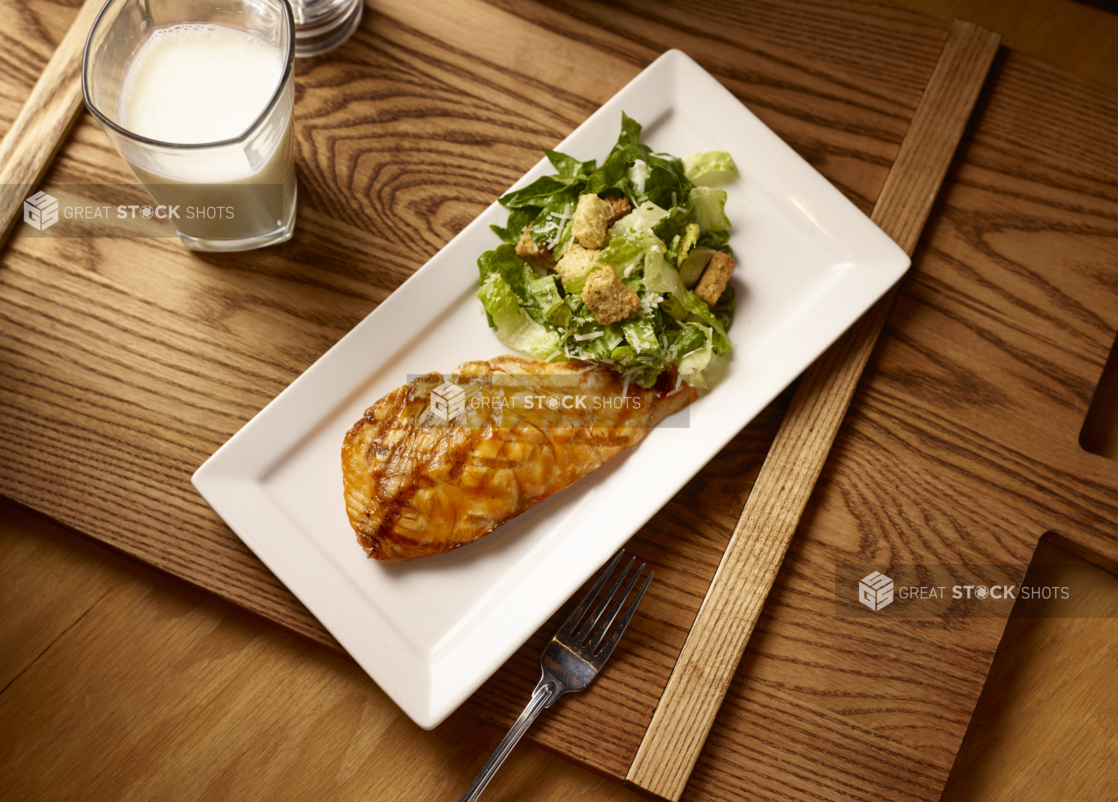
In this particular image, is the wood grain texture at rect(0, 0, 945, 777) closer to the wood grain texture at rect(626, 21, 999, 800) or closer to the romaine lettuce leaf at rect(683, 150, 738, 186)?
the wood grain texture at rect(626, 21, 999, 800)

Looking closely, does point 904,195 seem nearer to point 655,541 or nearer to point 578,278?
point 578,278

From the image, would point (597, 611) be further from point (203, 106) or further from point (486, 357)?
point (203, 106)

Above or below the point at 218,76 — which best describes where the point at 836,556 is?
below

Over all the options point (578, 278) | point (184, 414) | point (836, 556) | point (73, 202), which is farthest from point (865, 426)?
point (73, 202)

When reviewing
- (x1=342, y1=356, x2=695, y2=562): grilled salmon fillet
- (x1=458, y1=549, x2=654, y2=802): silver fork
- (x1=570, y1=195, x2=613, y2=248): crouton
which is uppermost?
(x1=570, y1=195, x2=613, y2=248): crouton

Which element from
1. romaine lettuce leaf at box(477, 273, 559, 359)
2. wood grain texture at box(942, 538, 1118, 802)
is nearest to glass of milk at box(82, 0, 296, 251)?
romaine lettuce leaf at box(477, 273, 559, 359)
